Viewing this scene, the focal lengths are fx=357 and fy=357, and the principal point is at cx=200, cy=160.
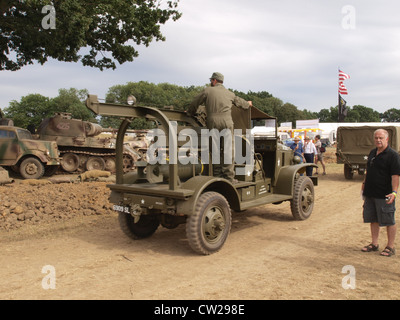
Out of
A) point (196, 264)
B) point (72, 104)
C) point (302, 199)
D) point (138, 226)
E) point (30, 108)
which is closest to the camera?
point (196, 264)

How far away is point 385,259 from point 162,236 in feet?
11.7

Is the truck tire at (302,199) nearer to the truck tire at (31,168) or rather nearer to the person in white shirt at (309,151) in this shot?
the person in white shirt at (309,151)

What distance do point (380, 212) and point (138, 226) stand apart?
3769mm

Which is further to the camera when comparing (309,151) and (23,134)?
(23,134)


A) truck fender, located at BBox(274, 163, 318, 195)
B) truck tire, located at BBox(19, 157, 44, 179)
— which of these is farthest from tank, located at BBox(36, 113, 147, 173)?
truck fender, located at BBox(274, 163, 318, 195)

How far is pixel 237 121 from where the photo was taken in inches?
274

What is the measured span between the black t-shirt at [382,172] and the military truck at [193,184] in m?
2.01

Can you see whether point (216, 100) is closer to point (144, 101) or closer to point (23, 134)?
point (23, 134)

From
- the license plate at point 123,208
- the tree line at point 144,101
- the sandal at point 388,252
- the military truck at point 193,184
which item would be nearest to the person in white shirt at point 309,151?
the military truck at point 193,184

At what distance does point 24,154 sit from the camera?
14078 millimetres

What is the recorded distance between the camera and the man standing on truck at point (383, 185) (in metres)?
4.80

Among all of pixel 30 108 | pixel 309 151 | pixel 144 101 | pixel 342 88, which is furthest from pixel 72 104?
Answer: pixel 309 151

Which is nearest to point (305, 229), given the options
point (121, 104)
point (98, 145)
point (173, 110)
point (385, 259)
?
point (385, 259)

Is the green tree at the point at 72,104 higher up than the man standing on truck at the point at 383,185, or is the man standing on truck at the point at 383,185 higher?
the green tree at the point at 72,104
